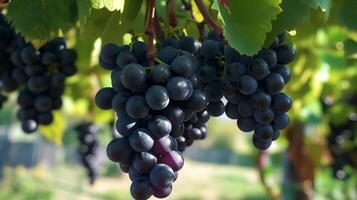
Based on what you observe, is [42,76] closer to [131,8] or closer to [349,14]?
[131,8]

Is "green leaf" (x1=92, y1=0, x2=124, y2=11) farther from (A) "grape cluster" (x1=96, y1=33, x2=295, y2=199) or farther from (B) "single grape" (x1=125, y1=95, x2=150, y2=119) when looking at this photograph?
(B) "single grape" (x1=125, y1=95, x2=150, y2=119)

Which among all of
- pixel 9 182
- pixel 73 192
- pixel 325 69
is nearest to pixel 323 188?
pixel 325 69

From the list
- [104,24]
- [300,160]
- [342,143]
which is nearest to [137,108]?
[104,24]

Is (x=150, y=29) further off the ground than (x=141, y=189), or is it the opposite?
(x=150, y=29)

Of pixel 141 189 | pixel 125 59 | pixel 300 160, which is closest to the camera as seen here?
pixel 141 189

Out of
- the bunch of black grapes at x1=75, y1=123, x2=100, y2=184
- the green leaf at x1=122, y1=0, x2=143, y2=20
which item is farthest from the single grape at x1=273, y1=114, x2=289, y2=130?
the bunch of black grapes at x1=75, y1=123, x2=100, y2=184

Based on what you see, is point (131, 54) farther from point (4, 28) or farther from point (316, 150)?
point (316, 150)

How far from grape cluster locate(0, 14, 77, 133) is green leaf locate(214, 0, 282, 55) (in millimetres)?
563

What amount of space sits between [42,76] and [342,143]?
7.62 feet

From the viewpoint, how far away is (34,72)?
142 cm

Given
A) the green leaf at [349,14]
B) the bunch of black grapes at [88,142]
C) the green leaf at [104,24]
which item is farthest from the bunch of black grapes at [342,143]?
the green leaf at [104,24]

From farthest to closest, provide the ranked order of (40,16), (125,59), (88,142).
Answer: (88,142) < (40,16) < (125,59)

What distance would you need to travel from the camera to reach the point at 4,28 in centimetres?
143

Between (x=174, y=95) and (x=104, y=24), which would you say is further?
(x=104, y=24)
